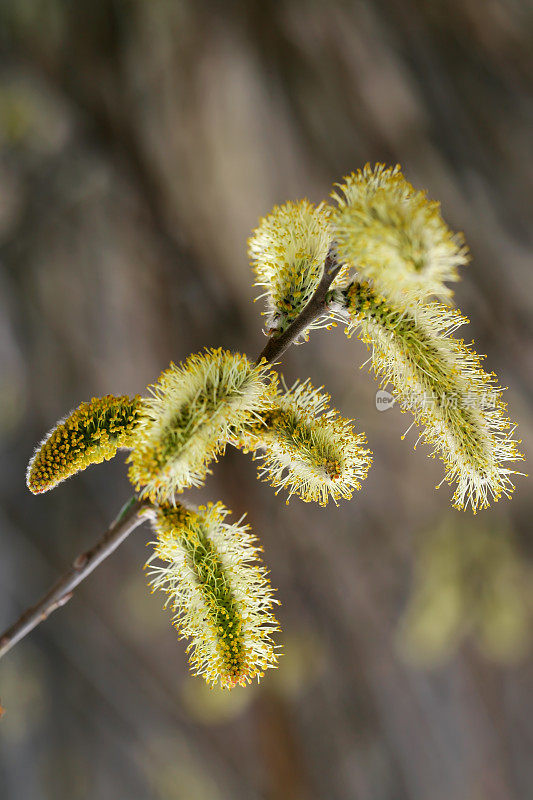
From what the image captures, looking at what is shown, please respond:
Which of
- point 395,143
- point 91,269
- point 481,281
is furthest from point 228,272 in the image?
point 481,281

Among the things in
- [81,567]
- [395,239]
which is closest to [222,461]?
[81,567]

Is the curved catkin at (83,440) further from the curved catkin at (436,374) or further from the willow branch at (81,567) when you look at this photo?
the curved catkin at (436,374)

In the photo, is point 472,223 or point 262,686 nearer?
point 472,223

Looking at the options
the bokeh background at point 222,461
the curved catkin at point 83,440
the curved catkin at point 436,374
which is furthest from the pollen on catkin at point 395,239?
the bokeh background at point 222,461

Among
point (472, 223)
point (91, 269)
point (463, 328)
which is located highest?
point (472, 223)

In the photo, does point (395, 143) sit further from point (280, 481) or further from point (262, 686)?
point (262, 686)

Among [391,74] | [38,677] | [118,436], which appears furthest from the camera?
[38,677]

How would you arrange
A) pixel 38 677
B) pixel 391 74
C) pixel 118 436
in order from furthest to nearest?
pixel 38 677
pixel 391 74
pixel 118 436
